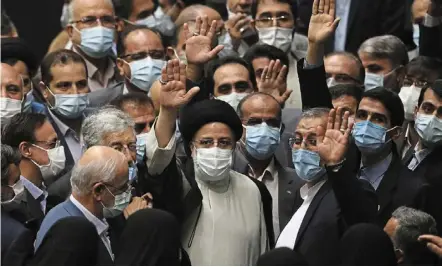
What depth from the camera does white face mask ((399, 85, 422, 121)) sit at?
11.3 m

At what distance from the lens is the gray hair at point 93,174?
343 inches

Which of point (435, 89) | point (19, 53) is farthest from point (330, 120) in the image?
point (19, 53)

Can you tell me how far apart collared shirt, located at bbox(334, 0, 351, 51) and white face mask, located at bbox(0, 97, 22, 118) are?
3.34 m

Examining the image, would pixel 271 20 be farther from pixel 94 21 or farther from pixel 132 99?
pixel 132 99

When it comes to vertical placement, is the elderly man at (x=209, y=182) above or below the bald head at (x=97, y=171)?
below

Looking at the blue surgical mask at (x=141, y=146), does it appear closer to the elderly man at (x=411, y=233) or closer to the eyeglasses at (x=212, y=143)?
the eyeglasses at (x=212, y=143)

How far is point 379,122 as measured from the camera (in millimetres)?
10320

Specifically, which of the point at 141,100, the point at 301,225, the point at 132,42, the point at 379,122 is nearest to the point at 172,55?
the point at 132,42

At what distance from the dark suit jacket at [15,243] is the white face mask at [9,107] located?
7.60 ft

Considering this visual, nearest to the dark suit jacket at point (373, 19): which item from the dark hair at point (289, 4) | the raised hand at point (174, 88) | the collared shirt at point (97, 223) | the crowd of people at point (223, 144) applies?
the crowd of people at point (223, 144)

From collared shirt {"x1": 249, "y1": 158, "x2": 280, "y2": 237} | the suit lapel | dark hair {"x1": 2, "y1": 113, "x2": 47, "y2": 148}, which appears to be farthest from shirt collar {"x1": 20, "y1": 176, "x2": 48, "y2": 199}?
the suit lapel

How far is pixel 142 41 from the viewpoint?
11633mm

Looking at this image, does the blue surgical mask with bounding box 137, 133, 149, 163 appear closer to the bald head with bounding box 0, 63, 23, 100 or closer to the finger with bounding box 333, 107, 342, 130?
the bald head with bounding box 0, 63, 23, 100

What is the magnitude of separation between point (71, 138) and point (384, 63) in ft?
8.20
